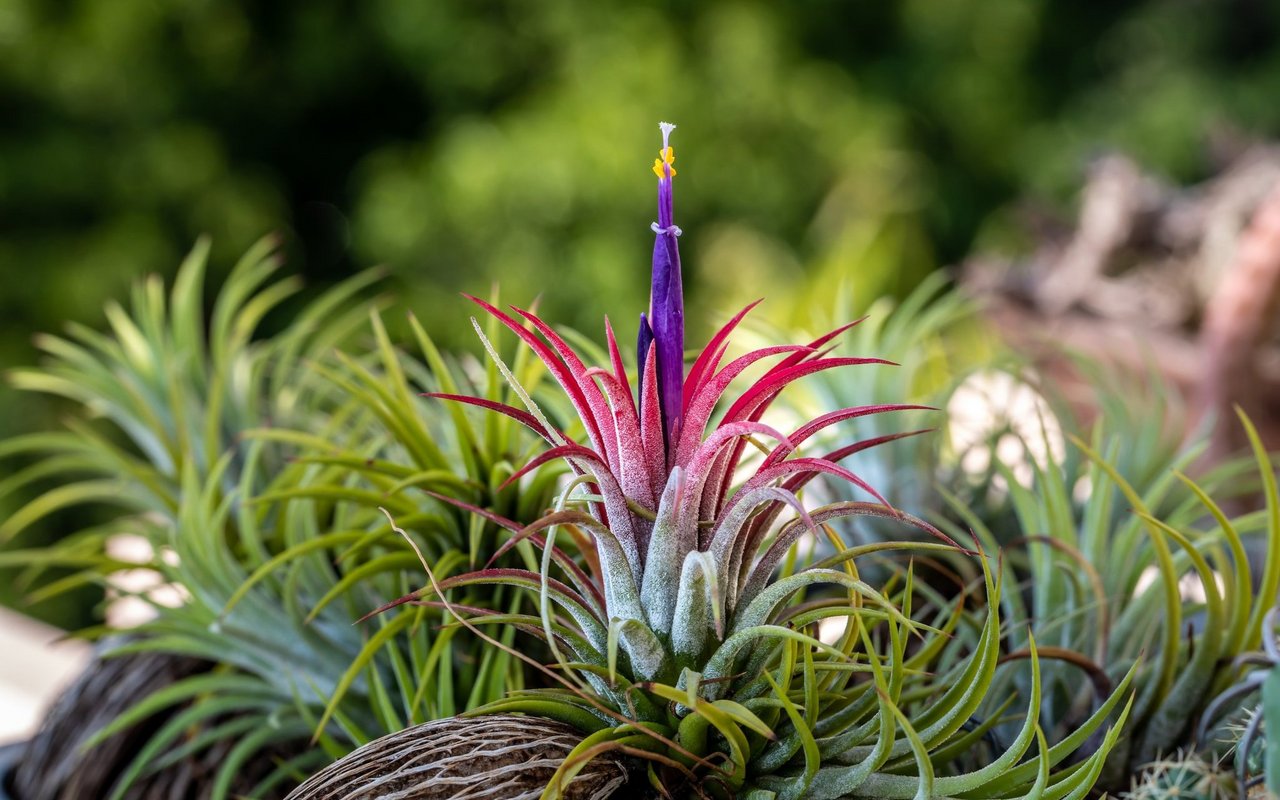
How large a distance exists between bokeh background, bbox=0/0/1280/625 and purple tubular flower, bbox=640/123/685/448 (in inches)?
62.1

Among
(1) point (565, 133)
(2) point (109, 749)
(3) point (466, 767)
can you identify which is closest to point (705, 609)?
(3) point (466, 767)

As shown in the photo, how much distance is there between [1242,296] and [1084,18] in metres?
2.28

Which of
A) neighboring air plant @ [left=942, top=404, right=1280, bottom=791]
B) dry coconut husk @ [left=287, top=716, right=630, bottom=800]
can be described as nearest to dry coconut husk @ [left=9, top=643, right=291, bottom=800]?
dry coconut husk @ [left=287, top=716, right=630, bottom=800]

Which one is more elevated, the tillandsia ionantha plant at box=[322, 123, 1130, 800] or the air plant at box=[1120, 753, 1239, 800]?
the tillandsia ionantha plant at box=[322, 123, 1130, 800]

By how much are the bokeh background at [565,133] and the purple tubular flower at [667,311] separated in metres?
1.58

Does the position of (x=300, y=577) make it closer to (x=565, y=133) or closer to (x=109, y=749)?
(x=109, y=749)

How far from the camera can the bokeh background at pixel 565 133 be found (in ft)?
6.95

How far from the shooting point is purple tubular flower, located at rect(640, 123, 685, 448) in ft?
0.97

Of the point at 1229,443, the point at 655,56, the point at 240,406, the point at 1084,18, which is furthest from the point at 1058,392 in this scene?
the point at 1084,18

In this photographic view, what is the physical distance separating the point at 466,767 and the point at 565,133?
1918 millimetres

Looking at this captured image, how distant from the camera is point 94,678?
1.70 feet

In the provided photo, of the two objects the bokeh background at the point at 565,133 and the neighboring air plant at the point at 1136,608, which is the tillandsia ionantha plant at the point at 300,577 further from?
the bokeh background at the point at 565,133

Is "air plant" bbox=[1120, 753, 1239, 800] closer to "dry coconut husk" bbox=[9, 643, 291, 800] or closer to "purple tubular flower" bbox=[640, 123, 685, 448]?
"purple tubular flower" bbox=[640, 123, 685, 448]

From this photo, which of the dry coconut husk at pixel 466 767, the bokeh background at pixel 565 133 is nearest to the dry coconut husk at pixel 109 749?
the dry coconut husk at pixel 466 767
